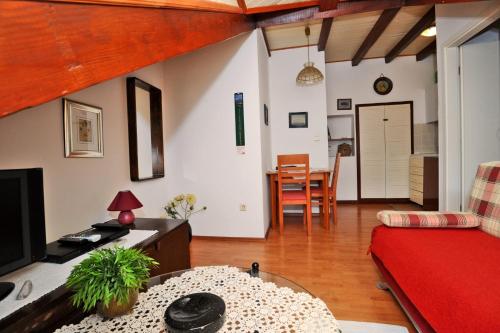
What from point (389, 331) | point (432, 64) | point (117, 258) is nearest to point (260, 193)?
point (389, 331)

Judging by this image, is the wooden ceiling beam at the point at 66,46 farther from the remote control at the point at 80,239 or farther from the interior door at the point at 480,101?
the interior door at the point at 480,101

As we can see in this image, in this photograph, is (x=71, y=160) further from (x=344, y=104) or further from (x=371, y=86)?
(x=371, y=86)

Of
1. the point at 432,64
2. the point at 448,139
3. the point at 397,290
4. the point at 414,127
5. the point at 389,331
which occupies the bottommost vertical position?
the point at 389,331

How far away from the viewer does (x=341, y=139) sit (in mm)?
4855

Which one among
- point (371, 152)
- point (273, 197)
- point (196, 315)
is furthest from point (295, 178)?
point (196, 315)

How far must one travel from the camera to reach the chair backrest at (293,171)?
3084 mm

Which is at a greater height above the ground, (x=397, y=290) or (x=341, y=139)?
(x=341, y=139)

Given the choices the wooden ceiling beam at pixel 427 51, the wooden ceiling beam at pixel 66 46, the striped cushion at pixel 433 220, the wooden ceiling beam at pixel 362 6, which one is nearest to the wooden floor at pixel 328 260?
the striped cushion at pixel 433 220

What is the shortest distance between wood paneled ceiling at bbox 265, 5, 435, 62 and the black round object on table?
3347 millimetres

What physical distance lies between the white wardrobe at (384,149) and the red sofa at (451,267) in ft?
9.75

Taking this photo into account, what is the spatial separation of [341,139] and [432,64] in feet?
6.50

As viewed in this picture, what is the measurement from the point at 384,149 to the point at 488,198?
3.22 metres

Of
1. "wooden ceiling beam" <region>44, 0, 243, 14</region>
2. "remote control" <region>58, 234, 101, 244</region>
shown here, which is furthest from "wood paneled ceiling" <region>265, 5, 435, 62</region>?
"remote control" <region>58, 234, 101, 244</region>

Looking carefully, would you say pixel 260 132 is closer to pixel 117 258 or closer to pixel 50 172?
pixel 50 172
